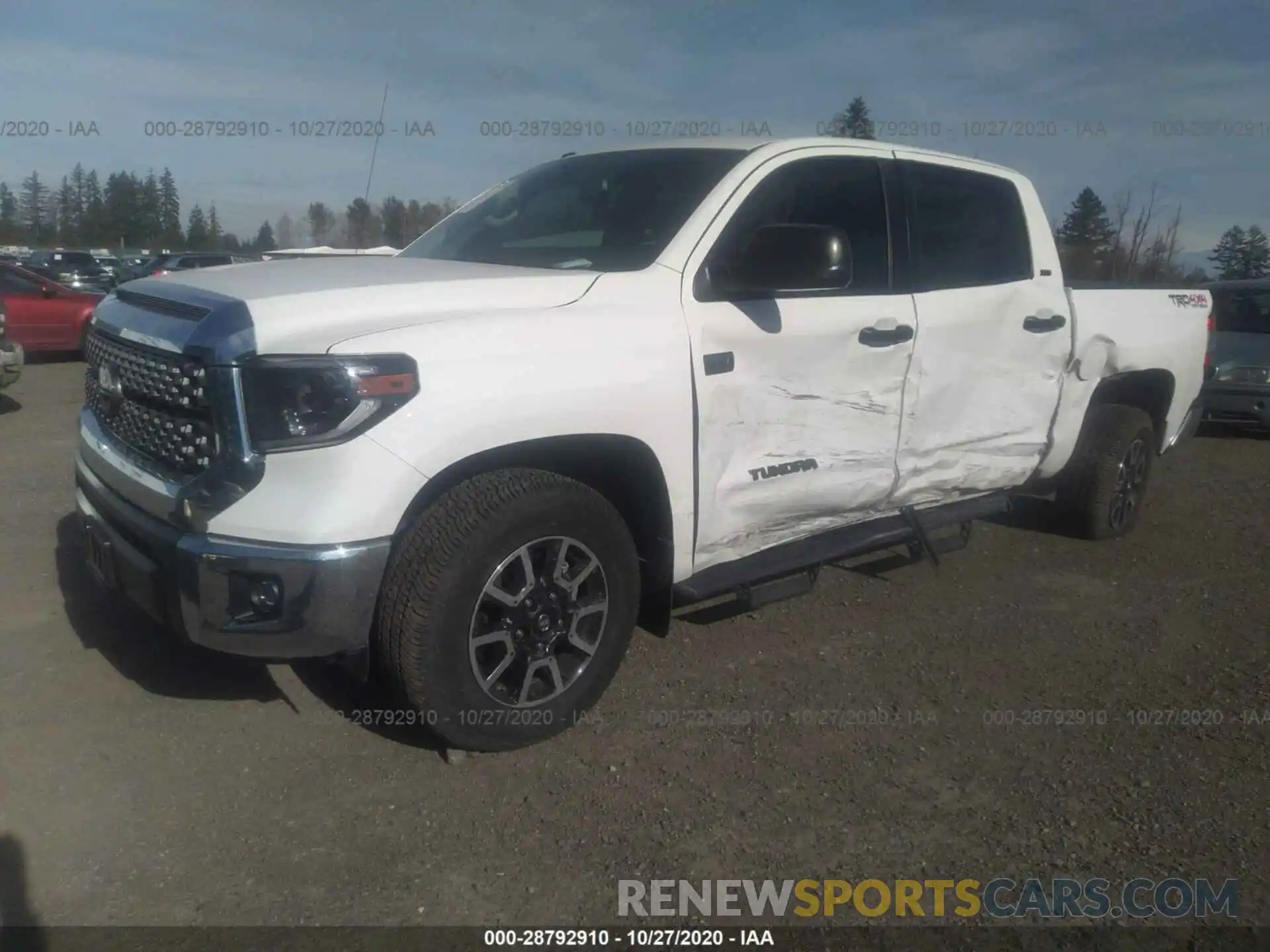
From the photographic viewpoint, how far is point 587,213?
13.7 ft

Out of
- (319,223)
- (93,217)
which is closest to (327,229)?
(319,223)

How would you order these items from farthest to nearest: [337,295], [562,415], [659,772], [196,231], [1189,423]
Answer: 1. [196,231]
2. [1189,423]
3. [659,772]
4. [562,415]
5. [337,295]

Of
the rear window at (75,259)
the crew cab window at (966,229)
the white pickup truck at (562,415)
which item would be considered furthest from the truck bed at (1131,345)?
the rear window at (75,259)

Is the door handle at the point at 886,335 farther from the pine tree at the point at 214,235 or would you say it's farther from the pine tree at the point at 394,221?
the pine tree at the point at 214,235

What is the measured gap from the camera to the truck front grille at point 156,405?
2977 mm

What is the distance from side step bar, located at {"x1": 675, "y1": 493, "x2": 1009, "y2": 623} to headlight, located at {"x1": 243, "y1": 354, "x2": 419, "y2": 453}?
1391mm

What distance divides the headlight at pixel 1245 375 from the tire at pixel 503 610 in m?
9.14

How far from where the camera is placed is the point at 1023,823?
124 inches

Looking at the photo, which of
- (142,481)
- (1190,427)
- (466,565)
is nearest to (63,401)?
(142,481)

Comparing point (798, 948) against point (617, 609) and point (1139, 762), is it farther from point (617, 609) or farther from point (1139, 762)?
point (1139, 762)

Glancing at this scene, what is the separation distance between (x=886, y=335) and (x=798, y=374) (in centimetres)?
54

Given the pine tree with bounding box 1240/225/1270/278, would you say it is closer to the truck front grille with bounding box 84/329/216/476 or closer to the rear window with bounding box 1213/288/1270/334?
the rear window with bounding box 1213/288/1270/334

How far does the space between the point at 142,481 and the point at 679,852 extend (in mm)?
1968
